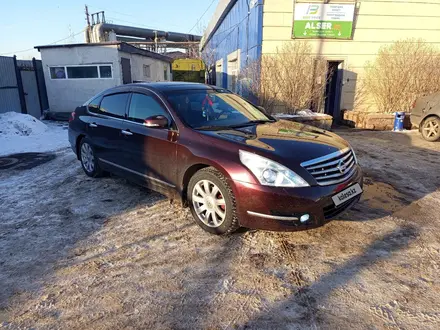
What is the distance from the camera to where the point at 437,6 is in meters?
11.5

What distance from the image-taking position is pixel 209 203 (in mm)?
3420

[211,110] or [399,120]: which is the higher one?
[211,110]

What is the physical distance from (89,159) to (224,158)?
10.4ft

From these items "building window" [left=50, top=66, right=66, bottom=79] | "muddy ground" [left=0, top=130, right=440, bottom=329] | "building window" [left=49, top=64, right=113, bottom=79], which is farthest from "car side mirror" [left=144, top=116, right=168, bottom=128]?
"building window" [left=50, top=66, right=66, bottom=79]

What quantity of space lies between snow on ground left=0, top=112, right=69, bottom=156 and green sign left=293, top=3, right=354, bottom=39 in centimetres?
847

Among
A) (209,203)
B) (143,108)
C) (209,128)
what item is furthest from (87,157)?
(209,203)

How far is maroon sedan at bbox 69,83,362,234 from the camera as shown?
3012 millimetres

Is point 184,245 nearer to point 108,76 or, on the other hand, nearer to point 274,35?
point 274,35

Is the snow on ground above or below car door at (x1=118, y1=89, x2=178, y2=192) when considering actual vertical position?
below

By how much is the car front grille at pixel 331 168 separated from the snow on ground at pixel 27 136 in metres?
7.09

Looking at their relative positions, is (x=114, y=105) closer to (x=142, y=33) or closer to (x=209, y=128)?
(x=209, y=128)

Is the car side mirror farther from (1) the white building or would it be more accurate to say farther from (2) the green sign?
(1) the white building

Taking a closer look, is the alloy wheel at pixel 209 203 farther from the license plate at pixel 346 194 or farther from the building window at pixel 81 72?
the building window at pixel 81 72

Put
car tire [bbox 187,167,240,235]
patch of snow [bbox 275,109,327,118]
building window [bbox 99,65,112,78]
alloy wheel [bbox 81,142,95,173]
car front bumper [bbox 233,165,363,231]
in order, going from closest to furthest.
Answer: car front bumper [bbox 233,165,363,231], car tire [bbox 187,167,240,235], alloy wheel [bbox 81,142,95,173], patch of snow [bbox 275,109,327,118], building window [bbox 99,65,112,78]
